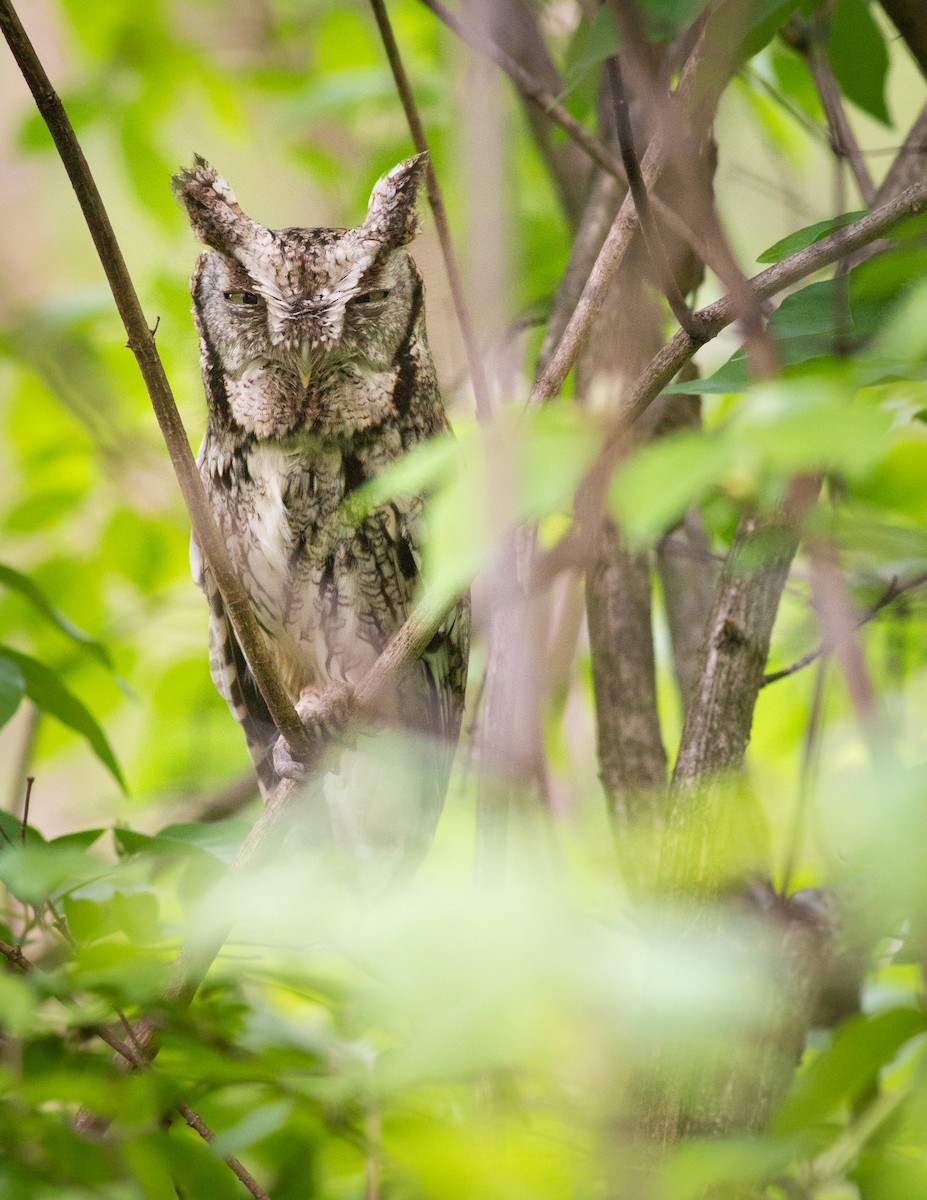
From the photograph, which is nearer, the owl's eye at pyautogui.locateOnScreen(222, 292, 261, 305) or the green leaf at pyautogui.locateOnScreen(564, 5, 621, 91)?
the green leaf at pyautogui.locateOnScreen(564, 5, 621, 91)

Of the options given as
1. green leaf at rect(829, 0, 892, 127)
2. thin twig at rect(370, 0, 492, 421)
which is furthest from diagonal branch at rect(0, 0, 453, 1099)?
green leaf at rect(829, 0, 892, 127)

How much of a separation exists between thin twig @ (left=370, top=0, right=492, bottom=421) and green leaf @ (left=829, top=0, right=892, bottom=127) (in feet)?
1.80

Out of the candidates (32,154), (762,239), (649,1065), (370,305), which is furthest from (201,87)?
(649,1065)

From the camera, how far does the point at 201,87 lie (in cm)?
240

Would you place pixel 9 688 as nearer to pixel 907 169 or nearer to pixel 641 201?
pixel 641 201

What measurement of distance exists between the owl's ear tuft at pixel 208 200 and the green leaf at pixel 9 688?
0.81m

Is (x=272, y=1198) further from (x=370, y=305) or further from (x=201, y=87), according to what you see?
(x=201, y=87)

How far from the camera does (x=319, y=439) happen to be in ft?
6.03

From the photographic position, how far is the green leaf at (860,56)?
1.40m

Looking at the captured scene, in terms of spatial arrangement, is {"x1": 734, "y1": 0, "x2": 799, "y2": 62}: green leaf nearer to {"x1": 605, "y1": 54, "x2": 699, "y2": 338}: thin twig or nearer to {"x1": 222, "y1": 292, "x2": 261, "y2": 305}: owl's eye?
{"x1": 605, "y1": 54, "x2": 699, "y2": 338}: thin twig

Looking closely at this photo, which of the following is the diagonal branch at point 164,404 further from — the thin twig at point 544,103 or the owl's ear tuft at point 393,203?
the owl's ear tuft at point 393,203

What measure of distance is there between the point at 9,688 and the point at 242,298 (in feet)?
2.61

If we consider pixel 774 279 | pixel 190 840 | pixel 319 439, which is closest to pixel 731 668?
pixel 774 279

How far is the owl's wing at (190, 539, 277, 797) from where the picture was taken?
1929mm
